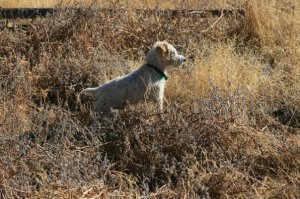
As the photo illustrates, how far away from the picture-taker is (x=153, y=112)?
238 inches

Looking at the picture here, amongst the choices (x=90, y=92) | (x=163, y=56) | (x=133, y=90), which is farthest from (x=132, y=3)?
(x=133, y=90)

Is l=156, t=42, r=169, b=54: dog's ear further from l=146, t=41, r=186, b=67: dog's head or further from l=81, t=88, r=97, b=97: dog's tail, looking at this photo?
l=81, t=88, r=97, b=97: dog's tail

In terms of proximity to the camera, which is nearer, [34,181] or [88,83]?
[34,181]

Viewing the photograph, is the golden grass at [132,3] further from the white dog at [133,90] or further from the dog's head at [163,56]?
the white dog at [133,90]

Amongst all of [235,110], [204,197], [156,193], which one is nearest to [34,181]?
[156,193]

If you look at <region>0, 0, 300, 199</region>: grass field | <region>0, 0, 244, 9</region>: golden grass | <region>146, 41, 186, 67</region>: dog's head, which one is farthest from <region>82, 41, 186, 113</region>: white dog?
<region>0, 0, 244, 9</region>: golden grass

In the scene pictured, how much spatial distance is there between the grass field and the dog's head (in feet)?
1.63

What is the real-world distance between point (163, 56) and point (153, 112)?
762mm

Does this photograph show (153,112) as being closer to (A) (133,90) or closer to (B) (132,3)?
(A) (133,90)

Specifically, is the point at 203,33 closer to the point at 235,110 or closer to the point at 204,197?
the point at 235,110

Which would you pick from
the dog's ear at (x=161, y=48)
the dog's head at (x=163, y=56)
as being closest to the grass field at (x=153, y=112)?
the dog's head at (x=163, y=56)

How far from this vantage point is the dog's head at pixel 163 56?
6438 mm

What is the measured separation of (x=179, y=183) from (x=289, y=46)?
164 inches

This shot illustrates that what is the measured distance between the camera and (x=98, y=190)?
4582 mm
